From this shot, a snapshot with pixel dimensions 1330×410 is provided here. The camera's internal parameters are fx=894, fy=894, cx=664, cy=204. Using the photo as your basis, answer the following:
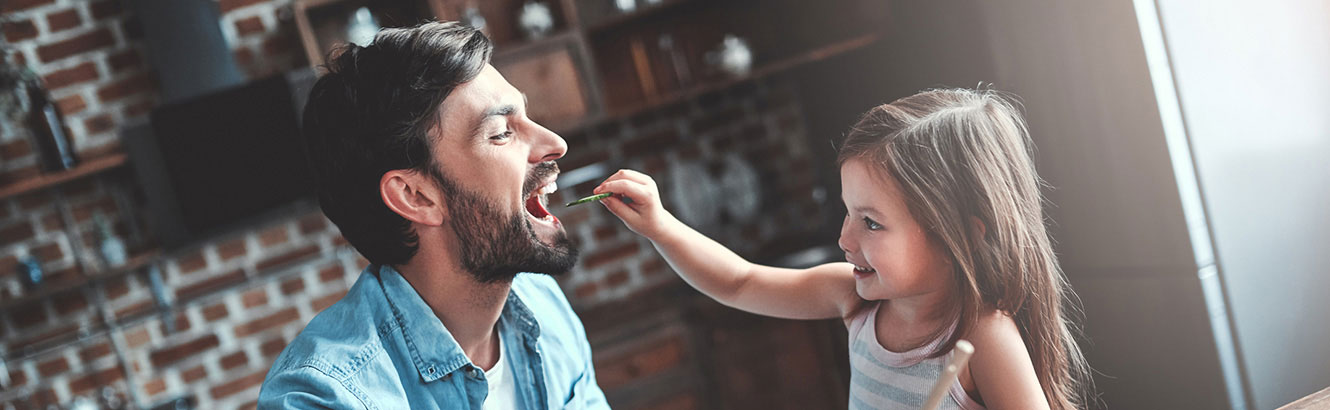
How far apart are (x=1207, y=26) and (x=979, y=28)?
0.93 feet

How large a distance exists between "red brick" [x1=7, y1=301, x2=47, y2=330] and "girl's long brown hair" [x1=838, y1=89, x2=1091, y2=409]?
2.74 metres

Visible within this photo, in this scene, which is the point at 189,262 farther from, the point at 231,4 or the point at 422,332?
the point at 422,332

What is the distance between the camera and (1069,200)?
2.50 feet

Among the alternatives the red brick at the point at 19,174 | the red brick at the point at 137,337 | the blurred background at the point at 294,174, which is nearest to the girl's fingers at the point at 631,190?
the blurred background at the point at 294,174

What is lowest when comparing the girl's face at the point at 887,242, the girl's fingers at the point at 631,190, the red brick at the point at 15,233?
the girl's face at the point at 887,242

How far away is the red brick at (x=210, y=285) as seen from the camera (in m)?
2.64

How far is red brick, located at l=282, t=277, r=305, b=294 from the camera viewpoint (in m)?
2.69

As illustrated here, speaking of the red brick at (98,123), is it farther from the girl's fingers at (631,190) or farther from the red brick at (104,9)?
the girl's fingers at (631,190)

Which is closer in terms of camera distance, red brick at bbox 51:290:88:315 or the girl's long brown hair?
the girl's long brown hair

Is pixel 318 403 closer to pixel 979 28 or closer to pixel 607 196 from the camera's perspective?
pixel 607 196

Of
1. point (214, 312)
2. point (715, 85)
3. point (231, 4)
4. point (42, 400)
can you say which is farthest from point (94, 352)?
point (715, 85)

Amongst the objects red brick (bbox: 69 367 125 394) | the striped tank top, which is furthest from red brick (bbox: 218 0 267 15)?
the striped tank top

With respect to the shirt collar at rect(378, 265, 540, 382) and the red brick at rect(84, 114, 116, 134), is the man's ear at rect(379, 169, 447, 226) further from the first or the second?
the red brick at rect(84, 114, 116, 134)

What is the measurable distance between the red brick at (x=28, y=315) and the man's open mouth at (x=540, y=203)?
220cm
